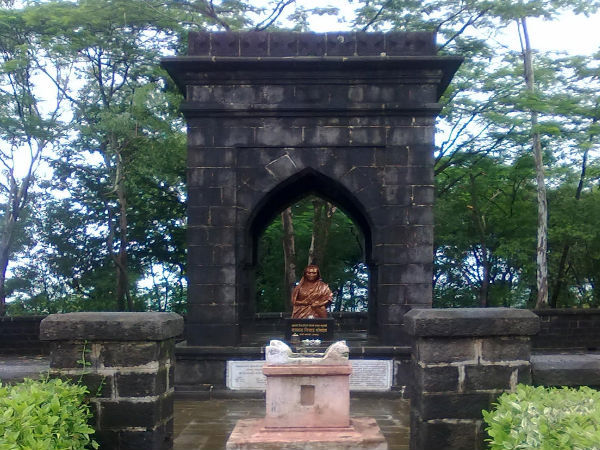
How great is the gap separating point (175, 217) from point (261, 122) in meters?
11.1

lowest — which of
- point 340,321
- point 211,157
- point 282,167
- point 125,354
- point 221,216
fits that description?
point 340,321

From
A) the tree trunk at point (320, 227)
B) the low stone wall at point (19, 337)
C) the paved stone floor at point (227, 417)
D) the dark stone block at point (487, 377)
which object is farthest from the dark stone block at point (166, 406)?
the tree trunk at point (320, 227)

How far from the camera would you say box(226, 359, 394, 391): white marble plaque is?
373 inches

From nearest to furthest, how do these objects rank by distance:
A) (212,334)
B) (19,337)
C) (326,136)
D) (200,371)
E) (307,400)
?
1. (307,400)
2. (200,371)
3. (212,334)
4. (326,136)
5. (19,337)

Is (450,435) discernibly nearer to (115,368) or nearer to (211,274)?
(115,368)

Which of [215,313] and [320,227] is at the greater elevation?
[320,227]


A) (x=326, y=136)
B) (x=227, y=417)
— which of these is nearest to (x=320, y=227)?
(x=326, y=136)

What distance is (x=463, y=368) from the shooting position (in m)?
5.07

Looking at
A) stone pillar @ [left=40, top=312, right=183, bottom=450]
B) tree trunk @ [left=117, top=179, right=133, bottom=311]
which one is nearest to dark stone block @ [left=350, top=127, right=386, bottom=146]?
stone pillar @ [left=40, top=312, right=183, bottom=450]

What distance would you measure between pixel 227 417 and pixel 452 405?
376 cm

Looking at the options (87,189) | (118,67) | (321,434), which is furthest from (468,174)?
(321,434)

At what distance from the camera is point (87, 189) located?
68.9 feet

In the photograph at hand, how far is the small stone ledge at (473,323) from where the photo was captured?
5.04 meters

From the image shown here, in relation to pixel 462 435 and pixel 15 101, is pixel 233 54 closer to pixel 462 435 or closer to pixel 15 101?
pixel 462 435
